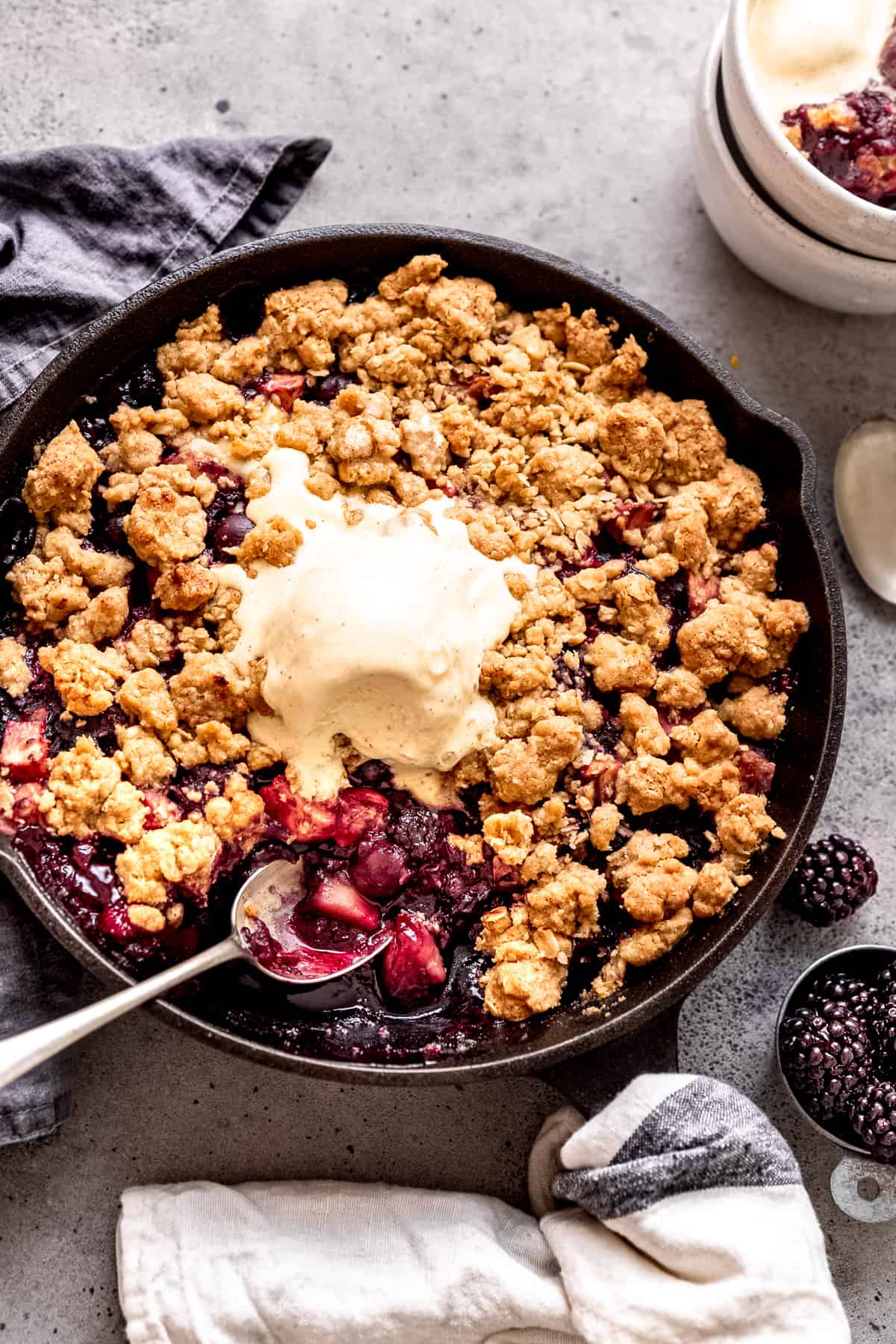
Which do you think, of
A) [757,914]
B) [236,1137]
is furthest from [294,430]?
[236,1137]

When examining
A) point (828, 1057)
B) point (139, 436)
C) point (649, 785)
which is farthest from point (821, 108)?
point (828, 1057)

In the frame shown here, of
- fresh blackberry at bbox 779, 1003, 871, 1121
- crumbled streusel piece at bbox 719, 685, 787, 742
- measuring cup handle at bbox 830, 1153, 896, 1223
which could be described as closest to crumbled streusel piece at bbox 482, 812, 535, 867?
crumbled streusel piece at bbox 719, 685, 787, 742

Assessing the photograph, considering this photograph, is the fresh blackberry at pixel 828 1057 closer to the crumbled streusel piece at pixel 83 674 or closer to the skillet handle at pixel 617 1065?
the skillet handle at pixel 617 1065

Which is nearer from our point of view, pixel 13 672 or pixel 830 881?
pixel 13 672

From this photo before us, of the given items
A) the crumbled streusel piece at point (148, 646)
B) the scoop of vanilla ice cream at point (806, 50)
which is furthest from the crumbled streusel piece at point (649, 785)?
the scoop of vanilla ice cream at point (806, 50)

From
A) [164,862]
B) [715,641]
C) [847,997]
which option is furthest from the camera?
[847,997]

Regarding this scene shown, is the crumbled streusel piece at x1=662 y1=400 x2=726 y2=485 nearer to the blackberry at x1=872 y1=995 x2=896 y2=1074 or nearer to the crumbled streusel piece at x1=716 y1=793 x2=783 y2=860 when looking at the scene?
the crumbled streusel piece at x1=716 y1=793 x2=783 y2=860

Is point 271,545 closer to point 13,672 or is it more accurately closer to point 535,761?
point 13,672

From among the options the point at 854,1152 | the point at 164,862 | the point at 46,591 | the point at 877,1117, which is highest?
the point at 46,591
